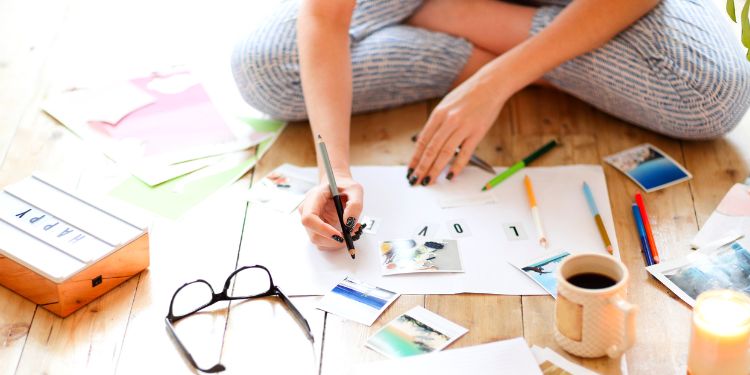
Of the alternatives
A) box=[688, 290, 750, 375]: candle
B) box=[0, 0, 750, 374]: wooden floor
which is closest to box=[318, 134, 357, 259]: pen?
box=[0, 0, 750, 374]: wooden floor

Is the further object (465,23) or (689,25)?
(465,23)

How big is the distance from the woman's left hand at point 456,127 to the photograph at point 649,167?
28 cm

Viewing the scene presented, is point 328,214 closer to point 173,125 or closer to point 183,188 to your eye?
point 183,188

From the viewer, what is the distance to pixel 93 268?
59.8 inches

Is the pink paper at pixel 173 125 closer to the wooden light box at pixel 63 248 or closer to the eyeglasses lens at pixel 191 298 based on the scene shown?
the wooden light box at pixel 63 248

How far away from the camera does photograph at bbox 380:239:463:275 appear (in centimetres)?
156

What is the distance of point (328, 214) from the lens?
1.62 m

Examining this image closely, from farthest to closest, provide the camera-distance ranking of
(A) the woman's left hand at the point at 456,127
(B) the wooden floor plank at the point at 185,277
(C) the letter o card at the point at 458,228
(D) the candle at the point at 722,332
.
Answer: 1. (A) the woman's left hand at the point at 456,127
2. (C) the letter o card at the point at 458,228
3. (B) the wooden floor plank at the point at 185,277
4. (D) the candle at the point at 722,332

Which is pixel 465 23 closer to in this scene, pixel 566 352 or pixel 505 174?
pixel 505 174

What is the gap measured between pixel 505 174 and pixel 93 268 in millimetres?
797

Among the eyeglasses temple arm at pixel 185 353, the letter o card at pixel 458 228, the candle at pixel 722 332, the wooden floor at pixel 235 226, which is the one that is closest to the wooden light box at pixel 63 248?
the wooden floor at pixel 235 226

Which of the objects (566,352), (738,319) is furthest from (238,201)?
(738,319)

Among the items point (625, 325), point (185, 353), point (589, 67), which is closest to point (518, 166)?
point (589, 67)

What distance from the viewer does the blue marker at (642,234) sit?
158cm
